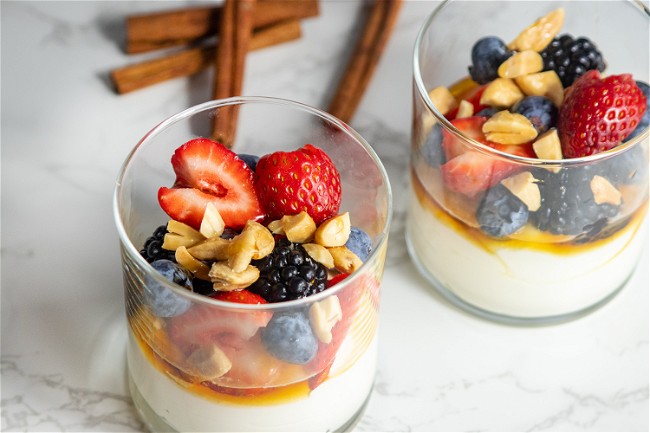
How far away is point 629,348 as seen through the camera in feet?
4.37

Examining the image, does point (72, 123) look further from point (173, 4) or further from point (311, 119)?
point (311, 119)

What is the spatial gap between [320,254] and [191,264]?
128 mm

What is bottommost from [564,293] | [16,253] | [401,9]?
[16,253]

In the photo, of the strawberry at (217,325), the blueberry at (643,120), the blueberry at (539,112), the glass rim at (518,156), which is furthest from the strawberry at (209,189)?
the blueberry at (643,120)

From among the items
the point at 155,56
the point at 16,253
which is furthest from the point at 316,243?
the point at 155,56

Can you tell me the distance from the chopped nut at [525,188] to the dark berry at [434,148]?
3.7 inches

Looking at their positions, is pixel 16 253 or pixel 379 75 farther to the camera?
Answer: pixel 379 75

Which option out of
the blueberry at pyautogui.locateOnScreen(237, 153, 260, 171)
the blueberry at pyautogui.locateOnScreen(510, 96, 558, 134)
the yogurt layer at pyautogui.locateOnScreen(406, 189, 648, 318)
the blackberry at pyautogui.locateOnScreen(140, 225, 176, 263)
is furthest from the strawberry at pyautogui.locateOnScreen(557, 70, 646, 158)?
the blackberry at pyautogui.locateOnScreen(140, 225, 176, 263)

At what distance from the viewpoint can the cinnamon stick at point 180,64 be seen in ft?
4.97

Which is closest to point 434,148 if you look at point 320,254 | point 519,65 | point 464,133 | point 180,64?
point 464,133

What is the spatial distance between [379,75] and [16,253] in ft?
1.93

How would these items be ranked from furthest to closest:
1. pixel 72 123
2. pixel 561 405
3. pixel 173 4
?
pixel 173 4 < pixel 72 123 < pixel 561 405

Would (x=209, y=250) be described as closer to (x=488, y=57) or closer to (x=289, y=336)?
(x=289, y=336)

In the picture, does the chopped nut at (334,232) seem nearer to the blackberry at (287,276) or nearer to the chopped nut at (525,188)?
the blackberry at (287,276)
